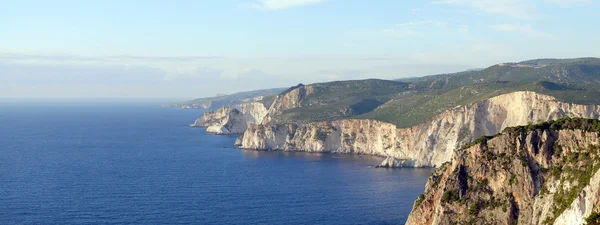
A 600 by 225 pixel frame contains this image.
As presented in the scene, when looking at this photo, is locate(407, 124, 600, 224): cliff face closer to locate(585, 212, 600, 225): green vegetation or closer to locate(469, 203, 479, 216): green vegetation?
locate(469, 203, 479, 216): green vegetation

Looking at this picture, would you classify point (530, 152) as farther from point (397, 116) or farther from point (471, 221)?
point (397, 116)

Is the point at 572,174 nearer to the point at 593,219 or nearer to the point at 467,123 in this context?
the point at 593,219

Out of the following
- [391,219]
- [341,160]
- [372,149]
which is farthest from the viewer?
[372,149]

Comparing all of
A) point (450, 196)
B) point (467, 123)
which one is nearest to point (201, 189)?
point (450, 196)

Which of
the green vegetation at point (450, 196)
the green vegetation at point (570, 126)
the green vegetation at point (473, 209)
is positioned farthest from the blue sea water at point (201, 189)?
the green vegetation at point (570, 126)

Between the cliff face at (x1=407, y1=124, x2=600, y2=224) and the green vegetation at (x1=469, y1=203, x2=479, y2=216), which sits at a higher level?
the cliff face at (x1=407, y1=124, x2=600, y2=224)

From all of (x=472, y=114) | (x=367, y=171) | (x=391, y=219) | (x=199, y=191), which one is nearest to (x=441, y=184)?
(x=391, y=219)

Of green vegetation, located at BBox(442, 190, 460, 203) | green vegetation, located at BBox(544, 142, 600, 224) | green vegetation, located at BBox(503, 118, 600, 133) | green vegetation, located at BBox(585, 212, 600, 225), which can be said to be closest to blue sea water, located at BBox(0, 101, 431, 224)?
green vegetation, located at BBox(442, 190, 460, 203)

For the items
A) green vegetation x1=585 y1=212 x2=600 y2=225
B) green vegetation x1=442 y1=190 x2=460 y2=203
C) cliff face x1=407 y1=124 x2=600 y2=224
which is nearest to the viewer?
green vegetation x1=585 y1=212 x2=600 y2=225
